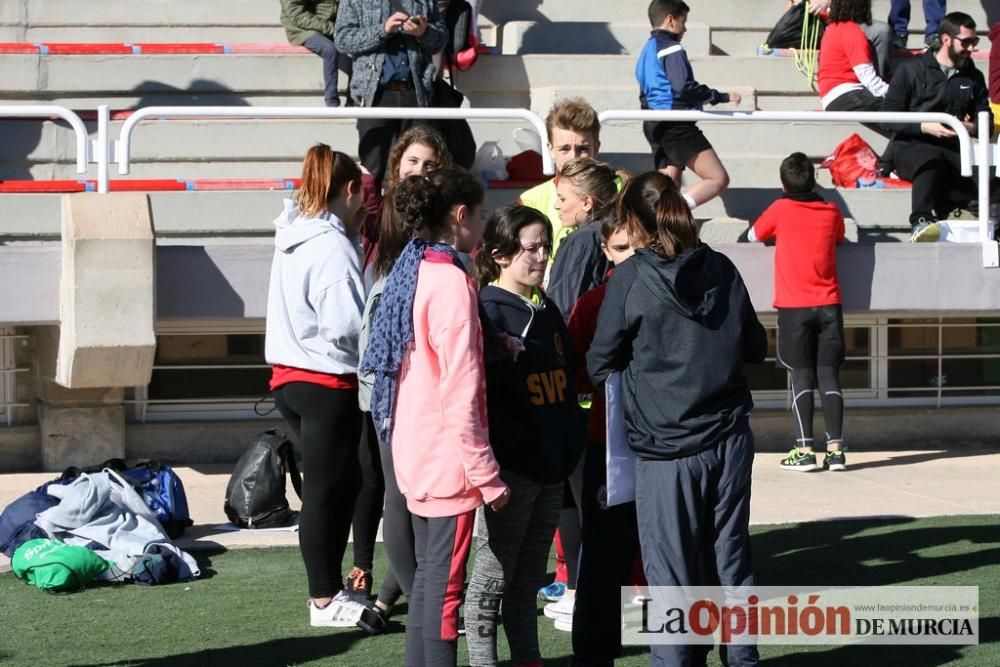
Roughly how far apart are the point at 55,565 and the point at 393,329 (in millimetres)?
2526

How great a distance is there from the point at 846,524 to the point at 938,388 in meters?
3.28

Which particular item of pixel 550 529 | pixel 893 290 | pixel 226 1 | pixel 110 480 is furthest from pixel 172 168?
pixel 550 529

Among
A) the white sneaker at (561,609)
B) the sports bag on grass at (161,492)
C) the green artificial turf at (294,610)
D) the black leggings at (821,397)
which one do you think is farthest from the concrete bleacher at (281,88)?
the white sneaker at (561,609)

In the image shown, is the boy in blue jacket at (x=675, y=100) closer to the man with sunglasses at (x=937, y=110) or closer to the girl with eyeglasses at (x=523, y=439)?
the man with sunglasses at (x=937, y=110)

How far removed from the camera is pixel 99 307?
8.02 m

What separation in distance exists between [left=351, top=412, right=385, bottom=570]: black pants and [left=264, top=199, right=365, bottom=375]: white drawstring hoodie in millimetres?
468

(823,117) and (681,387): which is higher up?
(823,117)

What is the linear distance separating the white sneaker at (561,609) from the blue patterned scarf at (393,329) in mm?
1440

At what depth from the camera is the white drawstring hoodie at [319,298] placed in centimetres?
559

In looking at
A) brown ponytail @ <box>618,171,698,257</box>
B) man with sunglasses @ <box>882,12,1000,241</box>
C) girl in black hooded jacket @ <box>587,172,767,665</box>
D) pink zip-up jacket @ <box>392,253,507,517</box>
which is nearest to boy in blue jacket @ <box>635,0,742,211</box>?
man with sunglasses @ <box>882,12,1000,241</box>

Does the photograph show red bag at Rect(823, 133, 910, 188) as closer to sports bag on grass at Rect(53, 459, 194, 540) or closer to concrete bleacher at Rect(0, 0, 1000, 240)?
concrete bleacher at Rect(0, 0, 1000, 240)

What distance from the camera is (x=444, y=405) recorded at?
446cm

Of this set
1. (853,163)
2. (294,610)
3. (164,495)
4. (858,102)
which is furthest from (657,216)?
(858,102)

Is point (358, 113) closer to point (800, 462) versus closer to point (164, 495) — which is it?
point (164, 495)
